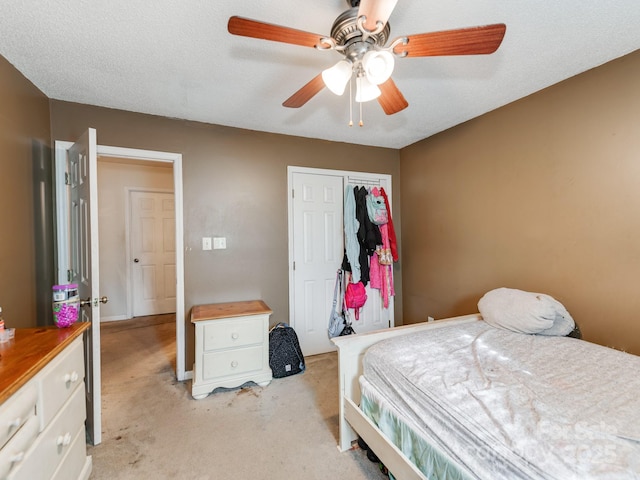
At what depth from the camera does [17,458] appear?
91 centimetres

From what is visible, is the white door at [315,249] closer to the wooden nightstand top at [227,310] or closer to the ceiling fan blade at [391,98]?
the wooden nightstand top at [227,310]

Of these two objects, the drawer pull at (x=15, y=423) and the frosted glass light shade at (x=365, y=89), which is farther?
the frosted glass light shade at (x=365, y=89)

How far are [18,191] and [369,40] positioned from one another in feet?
7.14

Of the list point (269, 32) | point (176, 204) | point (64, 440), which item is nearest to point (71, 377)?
point (64, 440)

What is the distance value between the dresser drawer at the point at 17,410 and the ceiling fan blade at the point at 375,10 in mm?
1673

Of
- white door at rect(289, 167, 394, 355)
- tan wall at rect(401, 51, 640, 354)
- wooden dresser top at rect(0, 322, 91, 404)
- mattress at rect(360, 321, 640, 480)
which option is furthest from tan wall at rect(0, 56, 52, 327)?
tan wall at rect(401, 51, 640, 354)

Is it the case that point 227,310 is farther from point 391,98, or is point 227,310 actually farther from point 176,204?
point 391,98

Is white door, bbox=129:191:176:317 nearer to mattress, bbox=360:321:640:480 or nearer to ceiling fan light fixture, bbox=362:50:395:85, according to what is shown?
mattress, bbox=360:321:640:480

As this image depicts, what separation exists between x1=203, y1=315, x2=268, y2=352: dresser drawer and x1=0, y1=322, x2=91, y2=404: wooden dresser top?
0.94 meters

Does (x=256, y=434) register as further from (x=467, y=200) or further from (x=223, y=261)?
(x=467, y=200)

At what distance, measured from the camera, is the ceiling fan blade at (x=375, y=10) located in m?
0.97

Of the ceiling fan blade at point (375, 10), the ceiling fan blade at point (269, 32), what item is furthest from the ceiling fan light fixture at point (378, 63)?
the ceiling fan blade at point (269, 32)

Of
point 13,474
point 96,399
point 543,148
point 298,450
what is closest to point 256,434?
point 298,450

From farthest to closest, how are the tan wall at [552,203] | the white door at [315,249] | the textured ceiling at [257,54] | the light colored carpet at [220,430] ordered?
the white door at [315,249], the tan wall at [552,203], the light colored carpet at [220,430], the textured ceiling at [257,54]
